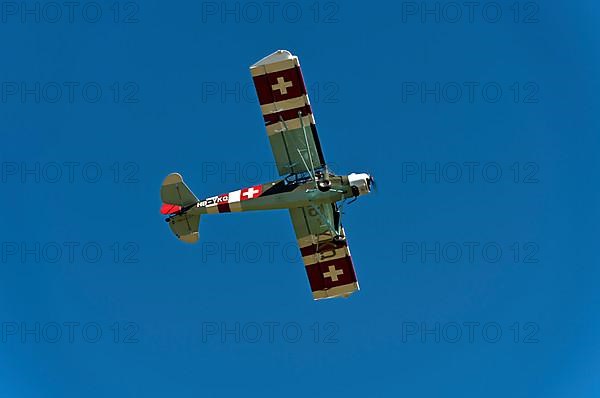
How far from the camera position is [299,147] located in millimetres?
34812

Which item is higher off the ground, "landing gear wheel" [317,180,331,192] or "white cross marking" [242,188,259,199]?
"white cross marking" [242,188,259,199]

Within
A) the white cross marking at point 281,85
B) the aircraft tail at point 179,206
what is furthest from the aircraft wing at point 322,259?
the white cross marking at point 281,85

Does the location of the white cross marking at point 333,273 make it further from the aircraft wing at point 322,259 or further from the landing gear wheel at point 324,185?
the landing gear wheel at point 324,185

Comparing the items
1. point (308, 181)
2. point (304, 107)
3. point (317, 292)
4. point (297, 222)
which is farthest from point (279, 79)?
point (317, 292)

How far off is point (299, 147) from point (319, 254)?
17.6 ft

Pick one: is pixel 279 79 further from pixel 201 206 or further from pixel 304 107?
pixel 201 206

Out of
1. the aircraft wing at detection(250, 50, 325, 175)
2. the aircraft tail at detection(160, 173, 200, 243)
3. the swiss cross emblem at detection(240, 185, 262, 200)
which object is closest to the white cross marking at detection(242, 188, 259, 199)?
the swiss cross emblem at detection(240, 185, 262, 200)

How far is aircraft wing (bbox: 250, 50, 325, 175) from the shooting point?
3419 cm

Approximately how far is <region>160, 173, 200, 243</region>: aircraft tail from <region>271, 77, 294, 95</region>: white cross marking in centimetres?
541

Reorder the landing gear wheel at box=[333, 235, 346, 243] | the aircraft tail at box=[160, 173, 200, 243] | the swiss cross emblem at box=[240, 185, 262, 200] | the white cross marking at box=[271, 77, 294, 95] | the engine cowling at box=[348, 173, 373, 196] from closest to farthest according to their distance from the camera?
the engine cowling at box=[348, 173, 373, 196]
the white cross marking at box=[271, 77, 294, 95]
the swiss cross emblem at box=[240, 185, 262, 200]
the aircraft tail at box=[160, 173, 200, 243]
the landing gear wheel at box=[333, 235, 346, 243]

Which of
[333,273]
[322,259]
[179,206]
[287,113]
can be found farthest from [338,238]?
[179,206]

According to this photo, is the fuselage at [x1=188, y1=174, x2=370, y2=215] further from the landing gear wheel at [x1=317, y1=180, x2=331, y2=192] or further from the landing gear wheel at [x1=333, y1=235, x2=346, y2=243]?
the landing gear wheel at [x1=333, y1=235, x2=346, y2=243]

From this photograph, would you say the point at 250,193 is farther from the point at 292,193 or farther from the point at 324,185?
the point at 324,185

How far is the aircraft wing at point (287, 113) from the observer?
34.2 m
